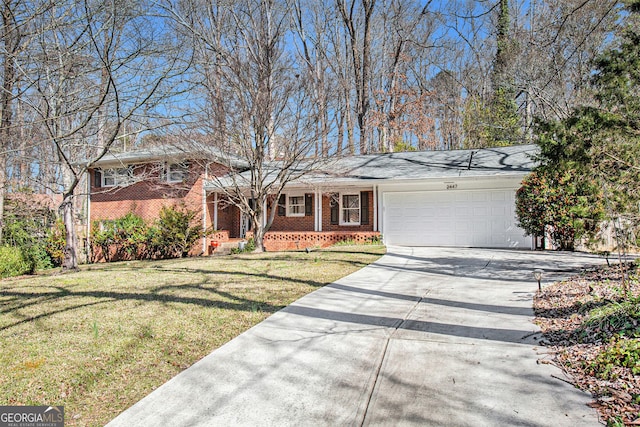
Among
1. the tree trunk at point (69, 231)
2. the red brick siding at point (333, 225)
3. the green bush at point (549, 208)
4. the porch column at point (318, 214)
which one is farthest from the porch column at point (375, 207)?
the tree trunk at point (69, 231)

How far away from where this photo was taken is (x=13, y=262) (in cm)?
1216

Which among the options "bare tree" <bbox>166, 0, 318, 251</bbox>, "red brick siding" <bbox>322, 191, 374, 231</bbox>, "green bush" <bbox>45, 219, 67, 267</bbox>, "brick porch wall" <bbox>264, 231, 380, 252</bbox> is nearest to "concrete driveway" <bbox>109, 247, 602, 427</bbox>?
"bare tree" <bbox>166, 0, 318, 251</bbox>

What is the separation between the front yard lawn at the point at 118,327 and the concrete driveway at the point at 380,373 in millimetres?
316

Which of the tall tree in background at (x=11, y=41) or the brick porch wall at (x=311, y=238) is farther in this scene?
the brick porch wall at (x=311, y=238)

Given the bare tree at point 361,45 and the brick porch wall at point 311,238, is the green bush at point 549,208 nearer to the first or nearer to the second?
the brick porch wall at point 311,238

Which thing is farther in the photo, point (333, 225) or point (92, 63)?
point (333, 225)

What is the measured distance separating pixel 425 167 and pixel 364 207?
9.40ft

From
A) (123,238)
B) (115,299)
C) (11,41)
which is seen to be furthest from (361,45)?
(115,299)

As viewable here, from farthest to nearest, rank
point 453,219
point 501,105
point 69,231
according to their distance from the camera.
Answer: point 501,105 → point 453,219 → point 69,231

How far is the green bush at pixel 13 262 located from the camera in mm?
11802

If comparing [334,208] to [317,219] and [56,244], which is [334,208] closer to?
[317,219]

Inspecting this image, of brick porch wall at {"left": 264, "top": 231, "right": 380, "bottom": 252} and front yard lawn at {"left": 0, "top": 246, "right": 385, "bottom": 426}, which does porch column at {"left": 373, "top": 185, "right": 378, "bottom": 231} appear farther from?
front yard lawn at {"left": 0, "top": 246, "right": 385, "bottom": 426}

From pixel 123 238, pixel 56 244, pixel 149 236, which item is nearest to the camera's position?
pixel 56 244

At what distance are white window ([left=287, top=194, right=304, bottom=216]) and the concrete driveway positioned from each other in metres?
11.1
